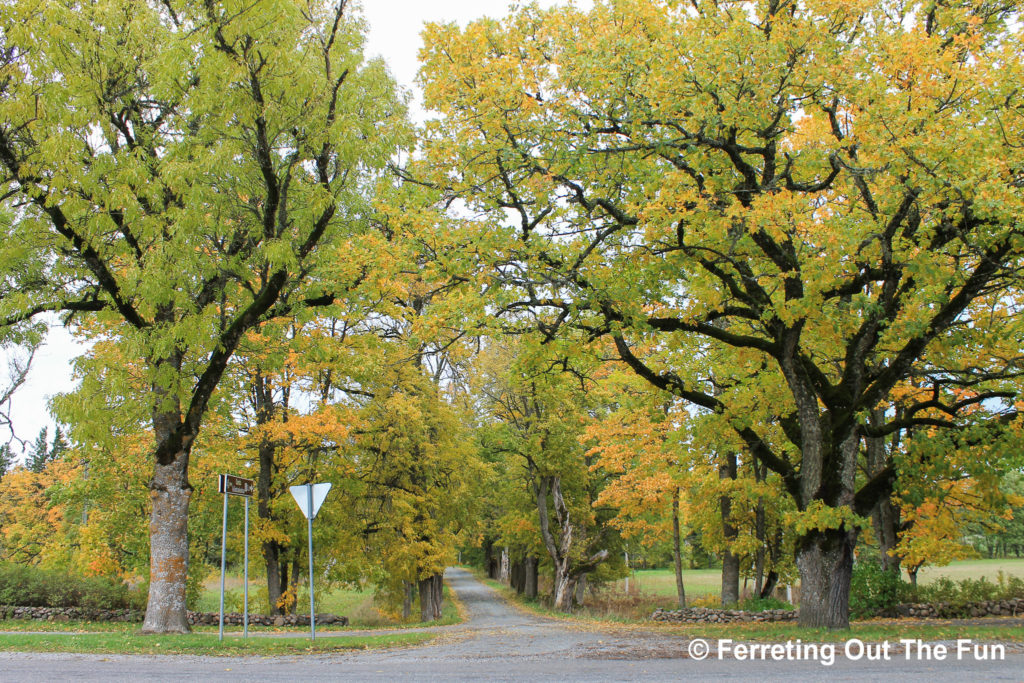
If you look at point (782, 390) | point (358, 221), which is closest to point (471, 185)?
point (358, 221)

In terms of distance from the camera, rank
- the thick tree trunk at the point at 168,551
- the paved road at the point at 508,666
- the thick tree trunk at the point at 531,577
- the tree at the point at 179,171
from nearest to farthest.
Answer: the paved road at the point at 508,666, the tree at the point at 179,171, the thick tree trunk at the point at 168,551, the thick tree trunk at the point at 531,577

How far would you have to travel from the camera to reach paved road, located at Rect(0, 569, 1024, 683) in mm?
6176

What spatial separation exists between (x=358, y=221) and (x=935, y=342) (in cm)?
1054

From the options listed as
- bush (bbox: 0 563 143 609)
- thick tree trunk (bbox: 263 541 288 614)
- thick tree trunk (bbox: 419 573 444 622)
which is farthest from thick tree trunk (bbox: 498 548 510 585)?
bush (bbox: 0 563 143 609)

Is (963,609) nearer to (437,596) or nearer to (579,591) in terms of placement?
(579,591)

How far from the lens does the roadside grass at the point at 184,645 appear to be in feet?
28.6

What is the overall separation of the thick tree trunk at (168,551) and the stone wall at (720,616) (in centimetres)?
1259

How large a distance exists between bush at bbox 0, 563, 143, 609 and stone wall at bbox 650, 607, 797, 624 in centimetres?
1564

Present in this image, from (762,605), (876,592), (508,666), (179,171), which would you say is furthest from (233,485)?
(876,592)

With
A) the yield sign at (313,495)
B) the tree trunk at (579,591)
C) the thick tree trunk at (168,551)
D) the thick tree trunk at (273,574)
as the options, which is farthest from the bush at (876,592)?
the thick tree trunk at (273,574)

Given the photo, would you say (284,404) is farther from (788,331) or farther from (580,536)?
(788,331)

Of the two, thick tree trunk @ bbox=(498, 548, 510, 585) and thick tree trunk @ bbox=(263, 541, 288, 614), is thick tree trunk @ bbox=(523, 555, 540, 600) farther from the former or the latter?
thick tree trunk @ bbox=(263, 541, 288, 614)

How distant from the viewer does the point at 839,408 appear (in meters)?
11.2

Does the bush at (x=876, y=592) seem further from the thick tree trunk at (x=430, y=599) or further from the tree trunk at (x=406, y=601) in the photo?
the tree trunk at (x=406, y=601)
